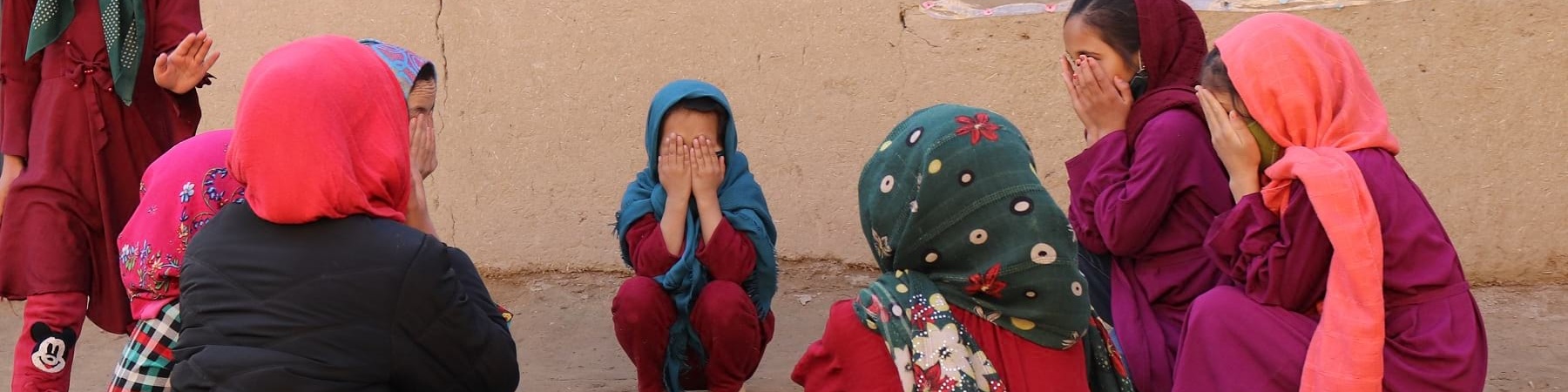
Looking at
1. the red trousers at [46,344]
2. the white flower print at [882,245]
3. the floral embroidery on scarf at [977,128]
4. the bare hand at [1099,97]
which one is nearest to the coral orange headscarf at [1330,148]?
the bare hand at [1099,97]

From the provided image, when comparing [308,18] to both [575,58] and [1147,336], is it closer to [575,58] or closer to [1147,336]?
[575,58]

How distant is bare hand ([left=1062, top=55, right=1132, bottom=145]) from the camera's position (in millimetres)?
2979

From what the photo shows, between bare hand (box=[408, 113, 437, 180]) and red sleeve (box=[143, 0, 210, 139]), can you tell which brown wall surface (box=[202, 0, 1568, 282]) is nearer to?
red sleeve (box=[143, 0, 210, 139])

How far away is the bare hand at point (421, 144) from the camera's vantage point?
104 inches

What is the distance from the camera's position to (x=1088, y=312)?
2.27m

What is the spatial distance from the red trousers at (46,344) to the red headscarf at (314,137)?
1351 mm

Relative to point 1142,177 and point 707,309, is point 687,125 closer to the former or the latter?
point 707,309

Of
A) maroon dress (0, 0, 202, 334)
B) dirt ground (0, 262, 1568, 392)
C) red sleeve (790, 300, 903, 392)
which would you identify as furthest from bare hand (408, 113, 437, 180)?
dirt ground (0, 262, 1568, 392)

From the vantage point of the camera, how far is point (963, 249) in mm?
2203

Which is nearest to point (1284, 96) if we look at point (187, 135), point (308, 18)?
point (187, 135)

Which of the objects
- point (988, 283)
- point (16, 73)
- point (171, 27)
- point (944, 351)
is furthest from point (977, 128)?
point (16, 73)

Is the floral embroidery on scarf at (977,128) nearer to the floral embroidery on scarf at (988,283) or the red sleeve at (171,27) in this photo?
the floral embroidery on scarf at (988,283)

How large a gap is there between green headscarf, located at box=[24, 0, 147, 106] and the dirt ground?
1.37m

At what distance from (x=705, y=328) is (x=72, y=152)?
5.38ft
